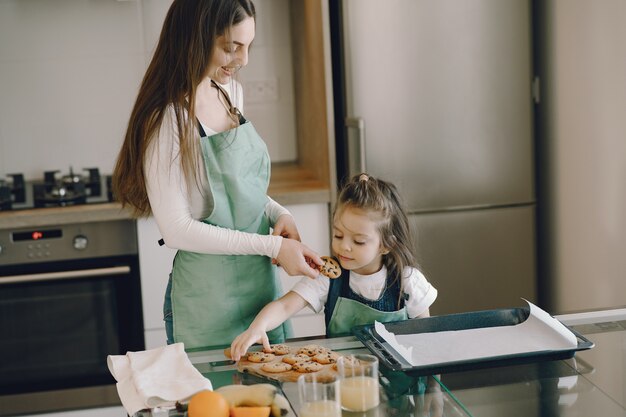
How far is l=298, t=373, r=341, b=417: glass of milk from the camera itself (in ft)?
3.77

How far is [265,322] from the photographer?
62.2 inches

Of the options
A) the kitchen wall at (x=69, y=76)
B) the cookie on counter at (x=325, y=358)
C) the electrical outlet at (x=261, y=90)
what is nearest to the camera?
the cookie on counter at (x=325, y=358)

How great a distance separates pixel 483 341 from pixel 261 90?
204 cm

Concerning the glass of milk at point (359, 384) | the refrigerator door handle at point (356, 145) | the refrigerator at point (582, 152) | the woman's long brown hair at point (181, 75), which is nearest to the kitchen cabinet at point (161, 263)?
the refrigerator door handle at point (356, 145)

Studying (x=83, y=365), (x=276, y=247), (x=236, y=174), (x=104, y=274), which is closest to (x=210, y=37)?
(x=236, y=174)

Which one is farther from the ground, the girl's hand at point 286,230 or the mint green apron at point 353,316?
the girl's hand at point 286,230

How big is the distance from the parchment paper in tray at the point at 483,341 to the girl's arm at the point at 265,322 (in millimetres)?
203

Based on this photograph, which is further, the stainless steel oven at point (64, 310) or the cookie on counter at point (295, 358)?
the stainless steel oven at point (64, 310)

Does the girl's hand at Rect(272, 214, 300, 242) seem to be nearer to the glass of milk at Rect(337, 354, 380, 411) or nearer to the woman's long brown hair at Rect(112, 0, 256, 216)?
the woman's long brown hair at Rect(112, 0, 256, 216)

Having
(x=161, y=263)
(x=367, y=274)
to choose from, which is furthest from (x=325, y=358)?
(x=161, y=263)

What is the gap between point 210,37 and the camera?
1.67 meters

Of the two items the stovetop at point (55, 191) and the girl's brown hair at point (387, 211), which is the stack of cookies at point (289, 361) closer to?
the girl's brown hair at point (387, 211)

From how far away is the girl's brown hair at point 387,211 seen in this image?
1.71m

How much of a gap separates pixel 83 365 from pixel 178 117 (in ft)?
4.44
